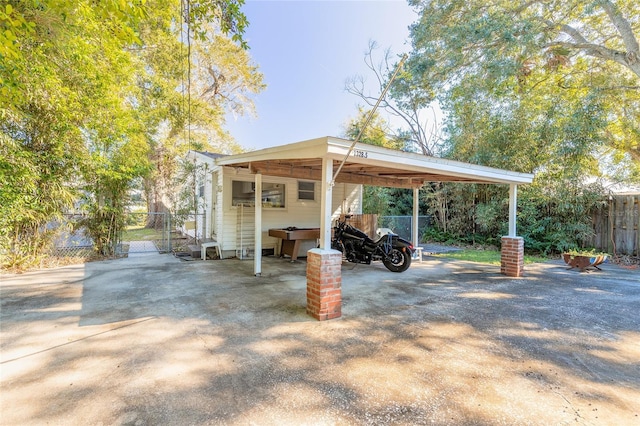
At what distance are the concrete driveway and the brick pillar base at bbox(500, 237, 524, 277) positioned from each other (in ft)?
3.02

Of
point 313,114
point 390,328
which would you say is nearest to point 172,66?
point 313,114

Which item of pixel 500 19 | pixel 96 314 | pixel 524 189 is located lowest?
pixel 96 314

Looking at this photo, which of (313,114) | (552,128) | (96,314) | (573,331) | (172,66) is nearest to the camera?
(573,331)

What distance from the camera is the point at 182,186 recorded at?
411 inches

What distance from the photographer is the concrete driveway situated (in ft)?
6.28

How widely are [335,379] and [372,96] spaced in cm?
1460

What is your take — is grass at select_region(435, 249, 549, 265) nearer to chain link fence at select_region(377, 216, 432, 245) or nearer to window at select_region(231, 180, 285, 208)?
chain link fence at select_region(377, 216, 432, 245)

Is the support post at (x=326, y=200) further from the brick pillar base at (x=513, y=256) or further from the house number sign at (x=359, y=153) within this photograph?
the brick pillar base at (x=513, y=256)

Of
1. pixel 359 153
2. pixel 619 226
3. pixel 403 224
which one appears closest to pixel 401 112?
pixel 403 224

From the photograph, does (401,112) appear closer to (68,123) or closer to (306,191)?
(306,191)

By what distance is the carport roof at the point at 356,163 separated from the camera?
343cm

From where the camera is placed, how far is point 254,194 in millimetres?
7695

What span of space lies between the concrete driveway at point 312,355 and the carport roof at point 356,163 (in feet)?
6.44

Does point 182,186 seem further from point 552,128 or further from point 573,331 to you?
point 552,128
